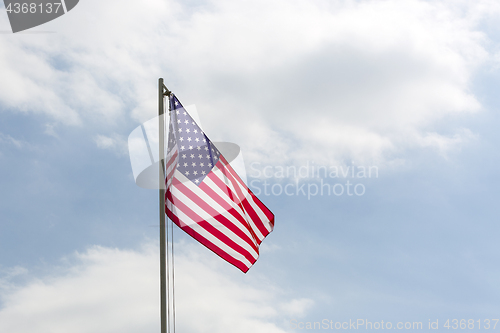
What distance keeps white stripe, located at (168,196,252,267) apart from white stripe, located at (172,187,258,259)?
19cm

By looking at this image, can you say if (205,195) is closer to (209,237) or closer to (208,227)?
(208,227)

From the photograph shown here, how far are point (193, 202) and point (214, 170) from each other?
4.78 ft

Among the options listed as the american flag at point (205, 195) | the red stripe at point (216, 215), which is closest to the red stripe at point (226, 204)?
the american flag at point (205, 195)

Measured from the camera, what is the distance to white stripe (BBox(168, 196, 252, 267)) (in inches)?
455

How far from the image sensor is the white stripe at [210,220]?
1171 cm

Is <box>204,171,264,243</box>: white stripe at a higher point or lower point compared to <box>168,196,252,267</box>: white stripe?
higher

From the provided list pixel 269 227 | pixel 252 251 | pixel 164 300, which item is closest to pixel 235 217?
pixel 252 251

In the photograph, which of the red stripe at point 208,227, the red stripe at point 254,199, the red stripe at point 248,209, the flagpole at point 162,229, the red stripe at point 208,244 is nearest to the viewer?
the flagpole at point 162,229

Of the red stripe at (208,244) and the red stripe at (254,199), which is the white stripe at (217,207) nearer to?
the red stripe at (208,244)

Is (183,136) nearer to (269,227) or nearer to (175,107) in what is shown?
(175,107)

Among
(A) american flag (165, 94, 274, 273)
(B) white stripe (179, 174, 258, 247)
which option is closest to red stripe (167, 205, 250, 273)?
(A) american flag (165, 94, 274, 273)

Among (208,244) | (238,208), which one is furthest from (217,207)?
(208,244)

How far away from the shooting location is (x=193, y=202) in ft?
39.3

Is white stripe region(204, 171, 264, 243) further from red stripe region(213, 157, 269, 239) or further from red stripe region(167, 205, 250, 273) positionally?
red stripe region(167, 205, 250, 273)
